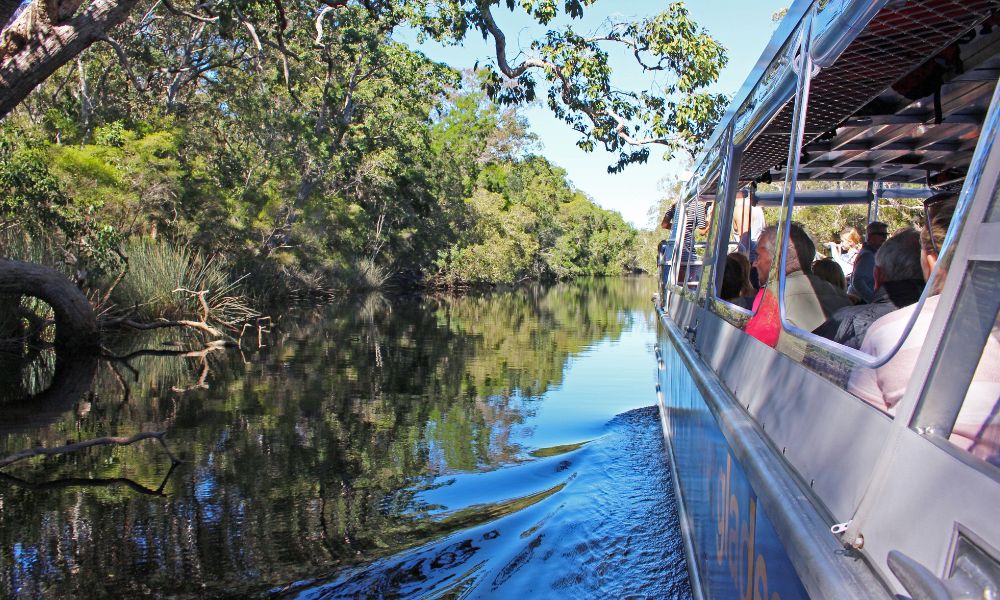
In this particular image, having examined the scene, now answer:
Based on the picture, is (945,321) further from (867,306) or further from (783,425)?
(867,306)

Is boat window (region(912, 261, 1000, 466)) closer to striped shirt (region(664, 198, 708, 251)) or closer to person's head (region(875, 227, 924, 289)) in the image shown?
person's head (region(875, 227, 924, 289))

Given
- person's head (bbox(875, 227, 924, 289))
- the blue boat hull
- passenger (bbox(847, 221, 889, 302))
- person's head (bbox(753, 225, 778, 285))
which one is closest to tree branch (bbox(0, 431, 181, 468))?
the blue boat hull

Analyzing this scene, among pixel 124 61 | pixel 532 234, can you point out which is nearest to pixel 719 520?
pixel 124 61

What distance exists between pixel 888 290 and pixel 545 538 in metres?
2.98

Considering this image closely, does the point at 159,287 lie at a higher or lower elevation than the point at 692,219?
lower

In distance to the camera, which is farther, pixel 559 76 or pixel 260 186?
pixel 260 186

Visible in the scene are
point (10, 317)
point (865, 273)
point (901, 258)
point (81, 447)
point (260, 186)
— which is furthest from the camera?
point (260, 186)

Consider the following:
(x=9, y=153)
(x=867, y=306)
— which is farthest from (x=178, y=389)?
(x=867, y=306)

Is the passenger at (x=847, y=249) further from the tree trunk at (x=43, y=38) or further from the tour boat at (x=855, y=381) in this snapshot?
the tree trunk at (x=43, y=38)

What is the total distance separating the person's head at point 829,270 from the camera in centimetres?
419

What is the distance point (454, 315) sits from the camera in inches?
1010

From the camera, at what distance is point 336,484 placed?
6176 mm

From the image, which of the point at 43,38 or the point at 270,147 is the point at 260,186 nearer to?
the point at 270,147

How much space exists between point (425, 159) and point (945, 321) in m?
40.2
